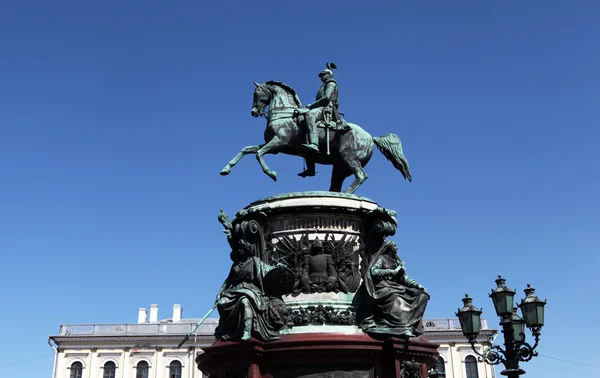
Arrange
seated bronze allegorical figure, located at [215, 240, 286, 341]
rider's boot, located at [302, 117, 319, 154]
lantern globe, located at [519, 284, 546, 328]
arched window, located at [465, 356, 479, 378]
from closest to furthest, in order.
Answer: seated bronze allegorical figure, located at [215, 240, 286, 341] < lantern globe, located at [519, 284, 546, 328] < rider's boot, located at [302, 117, 319, 154] < arched window, located at [465, 356, 479, 378]

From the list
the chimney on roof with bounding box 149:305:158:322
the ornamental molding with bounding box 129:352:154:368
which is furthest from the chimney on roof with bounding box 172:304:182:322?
the ornamental molding with bounding box 129:352:154:368

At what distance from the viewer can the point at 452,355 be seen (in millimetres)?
59500

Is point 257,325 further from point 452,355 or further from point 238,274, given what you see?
point 452,355

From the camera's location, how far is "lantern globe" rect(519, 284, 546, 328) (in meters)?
13.2

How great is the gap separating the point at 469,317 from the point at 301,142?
5.57 metres

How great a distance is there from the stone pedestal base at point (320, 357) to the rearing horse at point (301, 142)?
468cm

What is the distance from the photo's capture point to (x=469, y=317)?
46.9 ft

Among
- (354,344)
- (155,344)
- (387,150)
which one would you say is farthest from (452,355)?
(354,344)

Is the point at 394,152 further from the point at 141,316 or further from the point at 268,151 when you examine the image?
the point at 141,316

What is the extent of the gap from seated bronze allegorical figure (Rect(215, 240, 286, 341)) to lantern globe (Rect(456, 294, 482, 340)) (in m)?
4.06

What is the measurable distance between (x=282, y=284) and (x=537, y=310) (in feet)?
16.4

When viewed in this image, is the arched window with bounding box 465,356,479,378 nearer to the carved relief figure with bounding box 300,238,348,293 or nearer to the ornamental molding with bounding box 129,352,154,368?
the ornamental molding with bounding box 129,352,154,368

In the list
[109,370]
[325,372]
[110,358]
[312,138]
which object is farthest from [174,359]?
[325,372]

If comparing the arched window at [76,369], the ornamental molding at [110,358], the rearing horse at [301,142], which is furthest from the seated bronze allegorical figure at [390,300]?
the arched window at [76,369]
